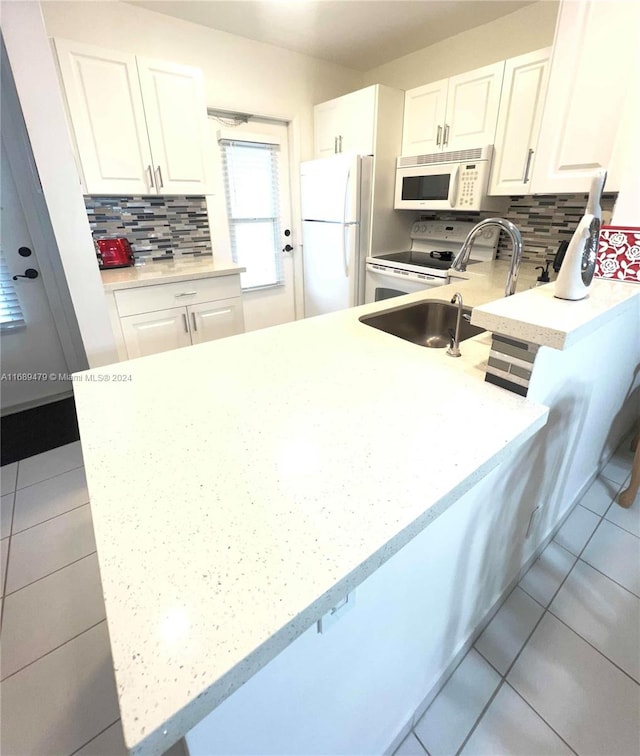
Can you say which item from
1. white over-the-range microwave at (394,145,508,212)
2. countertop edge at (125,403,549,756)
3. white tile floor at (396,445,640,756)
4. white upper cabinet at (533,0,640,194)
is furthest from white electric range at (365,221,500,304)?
countertop edge at (125,403,549,756)

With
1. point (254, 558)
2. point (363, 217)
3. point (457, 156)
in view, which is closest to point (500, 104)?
point (457, 156)

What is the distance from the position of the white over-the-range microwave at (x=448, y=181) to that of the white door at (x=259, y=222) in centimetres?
111

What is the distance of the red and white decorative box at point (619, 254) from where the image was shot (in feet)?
3.90

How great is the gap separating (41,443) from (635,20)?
3.84 metres

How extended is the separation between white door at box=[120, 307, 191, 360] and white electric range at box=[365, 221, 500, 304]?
1.60 m

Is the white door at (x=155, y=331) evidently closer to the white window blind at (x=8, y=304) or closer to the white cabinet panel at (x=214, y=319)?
the white cabinet panel at (x=214, y=319)

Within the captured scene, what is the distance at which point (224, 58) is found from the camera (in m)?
2.77

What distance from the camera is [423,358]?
110 centimetres

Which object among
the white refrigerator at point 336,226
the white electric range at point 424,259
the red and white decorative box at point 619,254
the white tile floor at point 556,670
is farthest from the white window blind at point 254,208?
the white tile floor at point 556,670

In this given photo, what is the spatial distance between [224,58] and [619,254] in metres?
3.07

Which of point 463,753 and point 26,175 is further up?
point 26,175

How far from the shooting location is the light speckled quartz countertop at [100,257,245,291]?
2.19 meters

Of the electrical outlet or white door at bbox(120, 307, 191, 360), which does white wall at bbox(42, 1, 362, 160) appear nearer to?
white door at bbox(120, 307, 191, 360)

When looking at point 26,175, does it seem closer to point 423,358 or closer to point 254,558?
point 423,358
